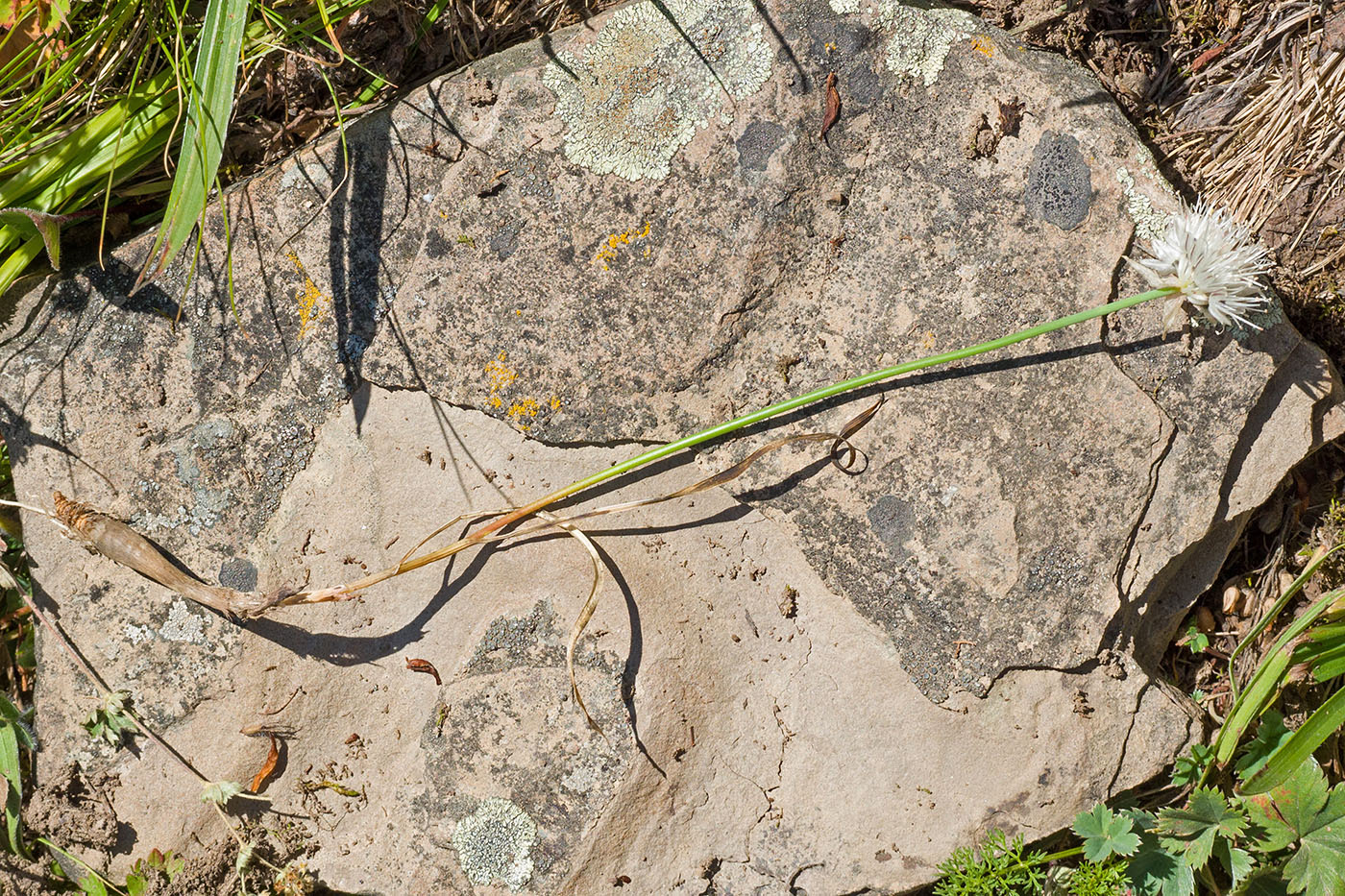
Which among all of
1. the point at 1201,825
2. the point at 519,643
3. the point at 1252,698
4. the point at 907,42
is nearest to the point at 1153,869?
the point at 1201,825

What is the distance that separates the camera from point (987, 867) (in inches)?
87.5

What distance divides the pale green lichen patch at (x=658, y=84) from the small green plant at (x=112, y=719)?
5.91 feet

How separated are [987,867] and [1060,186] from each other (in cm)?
168

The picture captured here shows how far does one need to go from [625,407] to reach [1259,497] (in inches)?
63.3

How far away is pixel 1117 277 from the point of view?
2182 millimetres

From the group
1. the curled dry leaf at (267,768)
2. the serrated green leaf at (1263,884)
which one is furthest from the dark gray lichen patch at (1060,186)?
the curled dry leaf at (267,768)

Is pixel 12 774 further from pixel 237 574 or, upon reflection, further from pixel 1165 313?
pixel 1165 313

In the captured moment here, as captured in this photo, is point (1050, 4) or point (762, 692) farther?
point (1050, 4)

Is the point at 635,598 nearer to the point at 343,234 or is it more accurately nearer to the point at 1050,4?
the point at 343,234

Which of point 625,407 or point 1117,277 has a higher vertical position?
point 625,407

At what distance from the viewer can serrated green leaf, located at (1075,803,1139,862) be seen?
2.19 metres

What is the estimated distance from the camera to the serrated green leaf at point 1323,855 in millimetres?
2242

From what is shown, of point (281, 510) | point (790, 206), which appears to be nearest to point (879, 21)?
point (790, 206)

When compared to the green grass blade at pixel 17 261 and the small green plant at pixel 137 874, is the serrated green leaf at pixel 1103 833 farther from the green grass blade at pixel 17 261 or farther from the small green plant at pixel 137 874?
the green grass blade at pixel 17 261
